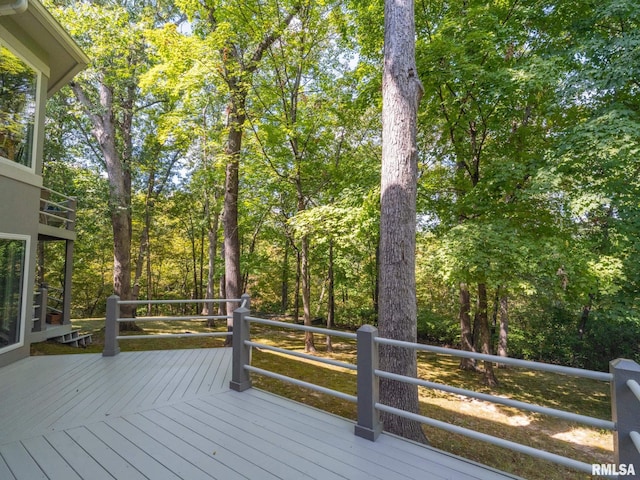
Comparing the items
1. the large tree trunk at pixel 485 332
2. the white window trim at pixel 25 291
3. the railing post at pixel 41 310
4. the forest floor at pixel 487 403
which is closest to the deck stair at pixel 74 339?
the forest floor at pixel 487 403

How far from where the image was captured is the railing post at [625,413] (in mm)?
1801

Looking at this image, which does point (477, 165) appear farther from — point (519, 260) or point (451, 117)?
point (519, 260)

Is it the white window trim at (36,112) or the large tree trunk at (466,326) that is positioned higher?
the white window trim at (36,112)

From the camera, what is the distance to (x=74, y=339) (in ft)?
26.7

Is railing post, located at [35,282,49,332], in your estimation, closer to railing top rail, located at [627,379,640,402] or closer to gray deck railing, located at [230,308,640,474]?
gray deck railing, located at [230,308,640,474]

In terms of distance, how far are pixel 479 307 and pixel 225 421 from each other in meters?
7.45

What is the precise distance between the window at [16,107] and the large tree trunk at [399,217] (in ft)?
19.6

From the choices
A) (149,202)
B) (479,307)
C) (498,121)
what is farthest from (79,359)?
(149,202)

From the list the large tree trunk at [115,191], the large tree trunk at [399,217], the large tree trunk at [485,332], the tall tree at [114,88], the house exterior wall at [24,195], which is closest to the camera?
the large tree trunk at [399,217]

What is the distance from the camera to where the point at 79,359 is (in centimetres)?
508

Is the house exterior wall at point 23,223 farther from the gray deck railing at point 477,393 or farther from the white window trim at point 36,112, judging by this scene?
the gray deck railing at point 477,393

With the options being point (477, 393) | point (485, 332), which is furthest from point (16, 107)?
point (485, 332)

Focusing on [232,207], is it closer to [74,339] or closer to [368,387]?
[74,339]

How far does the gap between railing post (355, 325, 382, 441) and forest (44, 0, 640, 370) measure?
378 cm
